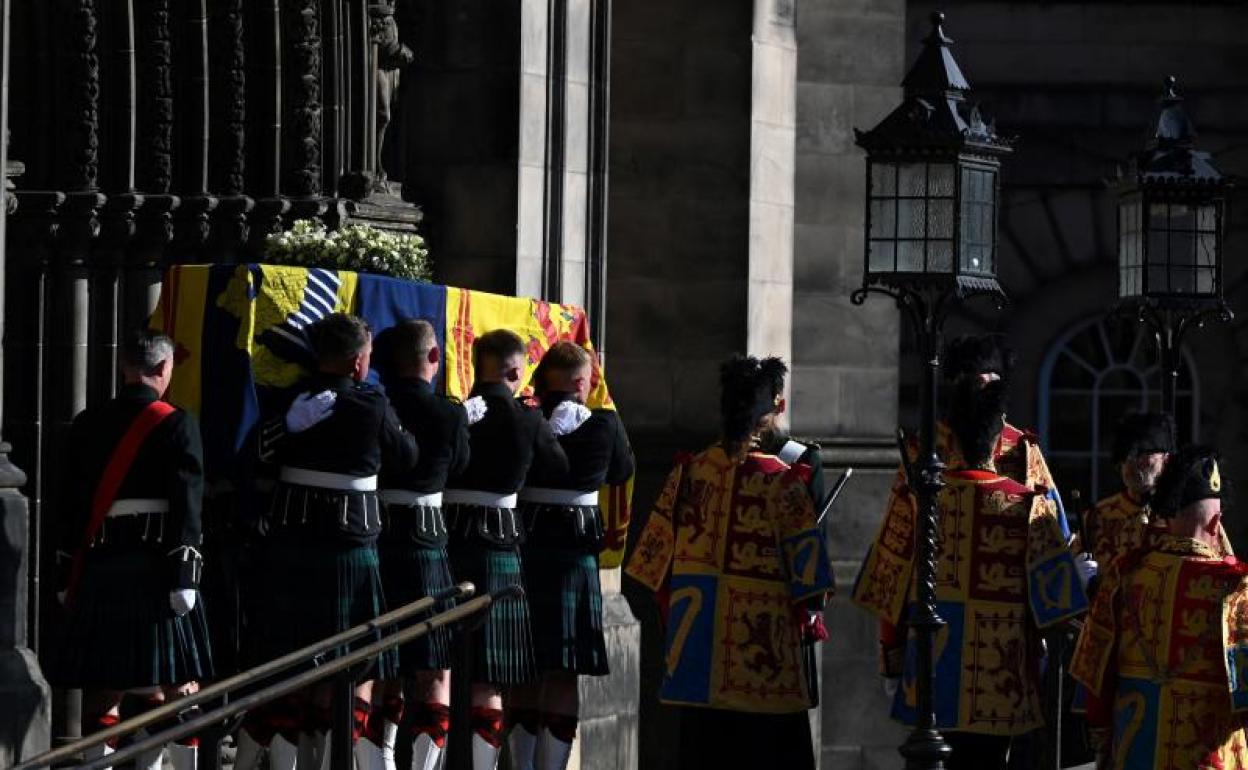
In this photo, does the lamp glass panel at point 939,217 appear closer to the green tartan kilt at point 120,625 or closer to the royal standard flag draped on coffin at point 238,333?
the royal standard flag draped on coffin at point 238,333

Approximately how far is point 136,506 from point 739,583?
10.2ft

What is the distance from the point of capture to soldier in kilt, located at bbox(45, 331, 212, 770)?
1239 centimetres

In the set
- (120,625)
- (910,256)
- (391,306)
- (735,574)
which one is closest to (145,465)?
(120,625)

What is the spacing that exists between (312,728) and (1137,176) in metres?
5.83

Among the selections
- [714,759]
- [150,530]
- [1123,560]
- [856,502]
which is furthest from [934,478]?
[856,502]

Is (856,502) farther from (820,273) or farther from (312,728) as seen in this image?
(312,728)

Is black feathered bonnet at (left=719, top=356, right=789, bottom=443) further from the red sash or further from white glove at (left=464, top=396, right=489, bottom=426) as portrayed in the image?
the red sash

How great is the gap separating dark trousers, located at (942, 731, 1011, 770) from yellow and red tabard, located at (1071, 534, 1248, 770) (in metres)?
1.36

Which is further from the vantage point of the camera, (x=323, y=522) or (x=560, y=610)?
(x=560, y=610)

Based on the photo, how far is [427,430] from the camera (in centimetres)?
1305

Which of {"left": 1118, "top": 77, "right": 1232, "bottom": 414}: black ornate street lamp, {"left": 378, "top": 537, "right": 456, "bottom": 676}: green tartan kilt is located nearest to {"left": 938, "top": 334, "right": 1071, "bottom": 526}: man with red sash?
{"left": 1118, "top": 77, "right": 1232, "bottom": 414}: black ornate street lamp

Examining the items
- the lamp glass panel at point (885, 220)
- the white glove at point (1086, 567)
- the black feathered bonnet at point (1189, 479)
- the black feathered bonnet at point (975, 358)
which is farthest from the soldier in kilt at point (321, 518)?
the white glove at point (1086, 567)

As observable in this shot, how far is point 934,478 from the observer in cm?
1385

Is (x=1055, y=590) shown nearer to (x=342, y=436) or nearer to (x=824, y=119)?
(x=342, y=436)
